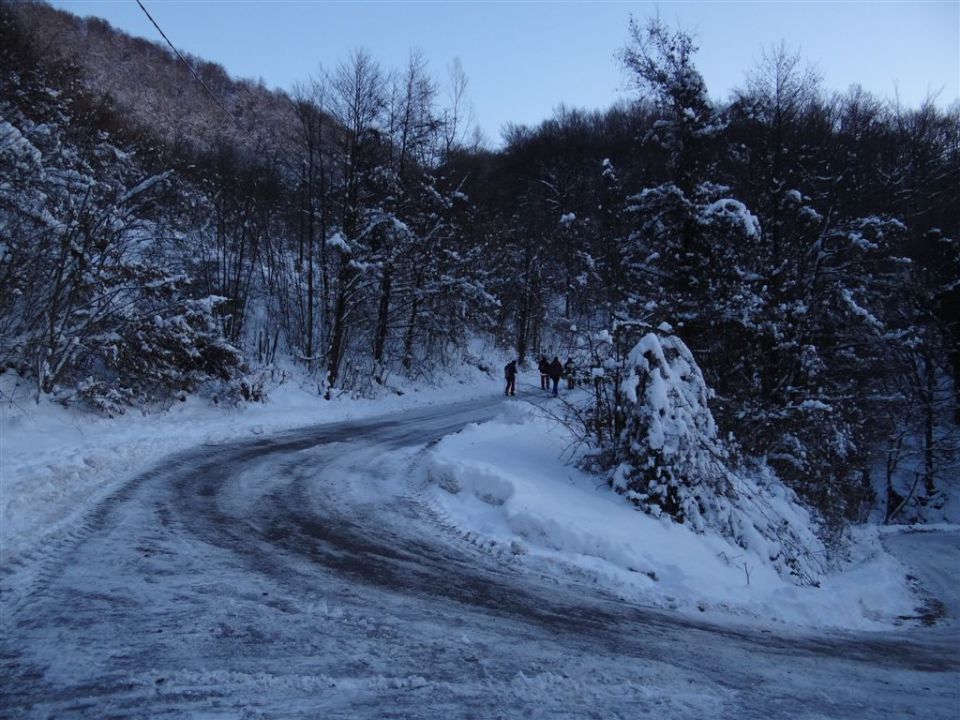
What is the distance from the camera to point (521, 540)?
6.78m

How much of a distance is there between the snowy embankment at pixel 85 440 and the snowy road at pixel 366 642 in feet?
1.72

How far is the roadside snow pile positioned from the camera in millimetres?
8211

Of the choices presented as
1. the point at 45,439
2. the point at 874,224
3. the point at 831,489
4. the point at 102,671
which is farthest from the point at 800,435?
the point at 45,439

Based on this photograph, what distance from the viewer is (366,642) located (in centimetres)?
398

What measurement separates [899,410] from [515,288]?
70.6ft

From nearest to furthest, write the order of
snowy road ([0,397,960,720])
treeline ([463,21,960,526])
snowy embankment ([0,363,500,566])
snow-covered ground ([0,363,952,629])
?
snowy road ([0,397,960,720]), snow-covered ground ([0,363,952,629]), snowy embankment ([0,363,500,566]), treeline ([463,21,960,526])

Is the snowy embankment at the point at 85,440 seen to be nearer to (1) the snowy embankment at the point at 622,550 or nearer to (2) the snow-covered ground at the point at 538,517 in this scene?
(2) the snow-covered ground at the point at 538,517

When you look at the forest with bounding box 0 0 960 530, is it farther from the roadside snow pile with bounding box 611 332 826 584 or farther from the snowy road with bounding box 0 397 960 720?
the snowy road with bounding box 0 397 960 720

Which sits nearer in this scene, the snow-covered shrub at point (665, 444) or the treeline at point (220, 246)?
the snow-covered shrub at point (665, 444)

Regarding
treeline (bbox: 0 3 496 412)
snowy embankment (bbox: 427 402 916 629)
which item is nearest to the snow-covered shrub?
snowy embankment (bbox: 427 402 916 629)

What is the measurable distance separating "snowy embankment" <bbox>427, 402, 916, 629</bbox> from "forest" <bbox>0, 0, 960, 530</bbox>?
159 cm

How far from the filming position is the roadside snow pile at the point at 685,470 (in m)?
8.21

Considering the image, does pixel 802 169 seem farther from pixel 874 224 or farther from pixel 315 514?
pixel 315 514

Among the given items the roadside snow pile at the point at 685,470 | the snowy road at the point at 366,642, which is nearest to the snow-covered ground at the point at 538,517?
the roadside snow pile at the point at 685,470
